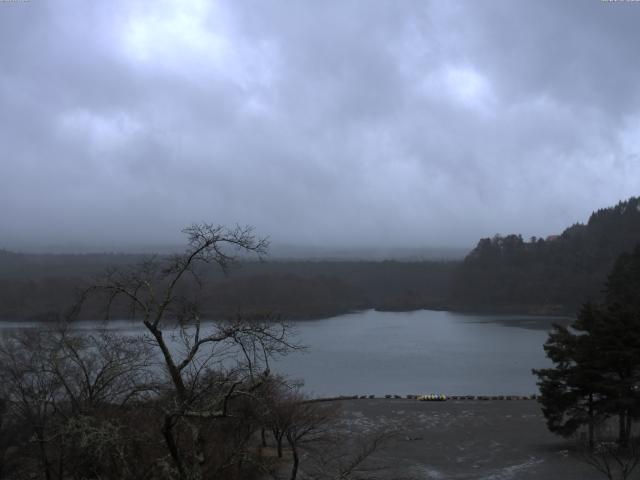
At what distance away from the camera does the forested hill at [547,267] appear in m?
67.1

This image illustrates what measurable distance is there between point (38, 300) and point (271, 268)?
3807 cm

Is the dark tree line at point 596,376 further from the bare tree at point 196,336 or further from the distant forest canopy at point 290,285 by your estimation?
the distant forest canopy at point 290,285

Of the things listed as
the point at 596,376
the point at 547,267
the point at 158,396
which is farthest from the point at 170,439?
the point at 547,267

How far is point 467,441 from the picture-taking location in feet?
52.5

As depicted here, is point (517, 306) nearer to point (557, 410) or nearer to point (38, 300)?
point (38, 300)

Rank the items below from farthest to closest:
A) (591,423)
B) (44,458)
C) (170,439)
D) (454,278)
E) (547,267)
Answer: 1. (454,278)
2. (547,267)
3. (591,423)
4. (44,458)
5. (170,439)

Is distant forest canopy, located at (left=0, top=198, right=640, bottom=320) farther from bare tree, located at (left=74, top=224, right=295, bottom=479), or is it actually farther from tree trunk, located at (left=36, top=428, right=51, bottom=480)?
bare tree, located at (left=74, top=224, right=295, bottom=479)

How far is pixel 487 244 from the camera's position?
8425cm

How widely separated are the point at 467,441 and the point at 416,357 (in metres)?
19.1

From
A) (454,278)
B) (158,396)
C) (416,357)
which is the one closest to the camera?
(158,396)

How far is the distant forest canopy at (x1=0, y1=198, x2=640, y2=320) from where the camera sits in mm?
61719

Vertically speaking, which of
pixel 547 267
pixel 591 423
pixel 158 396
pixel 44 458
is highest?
pixel 547 267

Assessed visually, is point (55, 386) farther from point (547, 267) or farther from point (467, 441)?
point (547, 267)

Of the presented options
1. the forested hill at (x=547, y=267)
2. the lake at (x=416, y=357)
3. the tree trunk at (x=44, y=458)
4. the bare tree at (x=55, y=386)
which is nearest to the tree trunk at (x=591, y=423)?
the bare tree at (x=55, y=386)
